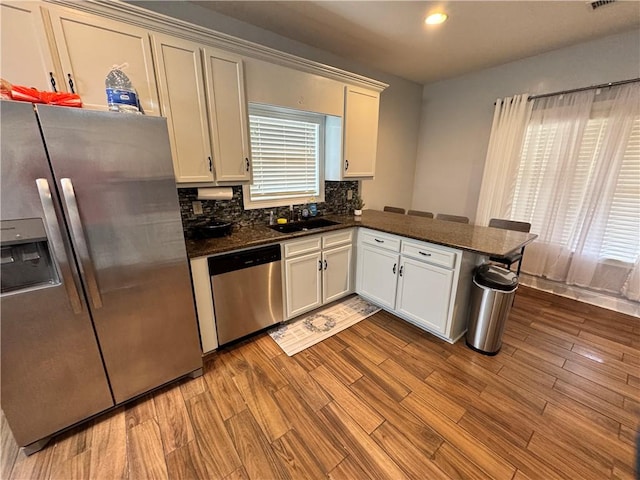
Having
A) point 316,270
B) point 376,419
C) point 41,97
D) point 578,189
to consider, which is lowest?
point 376,419

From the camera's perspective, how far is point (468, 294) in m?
2.18

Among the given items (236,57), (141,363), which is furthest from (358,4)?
(141,363)

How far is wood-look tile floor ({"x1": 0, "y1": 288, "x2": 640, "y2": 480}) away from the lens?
1306 millimetres

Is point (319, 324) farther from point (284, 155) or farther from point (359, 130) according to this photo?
point (359, 130)

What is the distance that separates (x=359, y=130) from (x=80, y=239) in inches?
104

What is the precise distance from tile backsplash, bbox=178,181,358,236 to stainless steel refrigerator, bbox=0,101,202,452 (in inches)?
27.6

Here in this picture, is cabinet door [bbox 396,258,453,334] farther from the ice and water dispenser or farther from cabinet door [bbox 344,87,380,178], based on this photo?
the ice and water dispenser

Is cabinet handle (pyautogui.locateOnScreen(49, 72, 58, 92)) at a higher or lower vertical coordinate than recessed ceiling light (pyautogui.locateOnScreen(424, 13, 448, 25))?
lower

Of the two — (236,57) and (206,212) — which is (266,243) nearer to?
(206,212)

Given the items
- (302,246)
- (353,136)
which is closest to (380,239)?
(302,246)

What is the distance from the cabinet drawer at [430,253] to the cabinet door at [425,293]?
0.05m

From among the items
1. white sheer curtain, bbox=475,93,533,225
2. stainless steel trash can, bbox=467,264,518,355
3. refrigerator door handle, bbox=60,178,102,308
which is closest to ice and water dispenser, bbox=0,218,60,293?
refrigerator door handle, bbox=60,178,102,308

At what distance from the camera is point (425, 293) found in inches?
88.0

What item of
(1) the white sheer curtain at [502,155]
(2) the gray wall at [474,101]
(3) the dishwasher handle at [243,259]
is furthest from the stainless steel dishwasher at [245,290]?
(2) the gray wall at [474,101]
